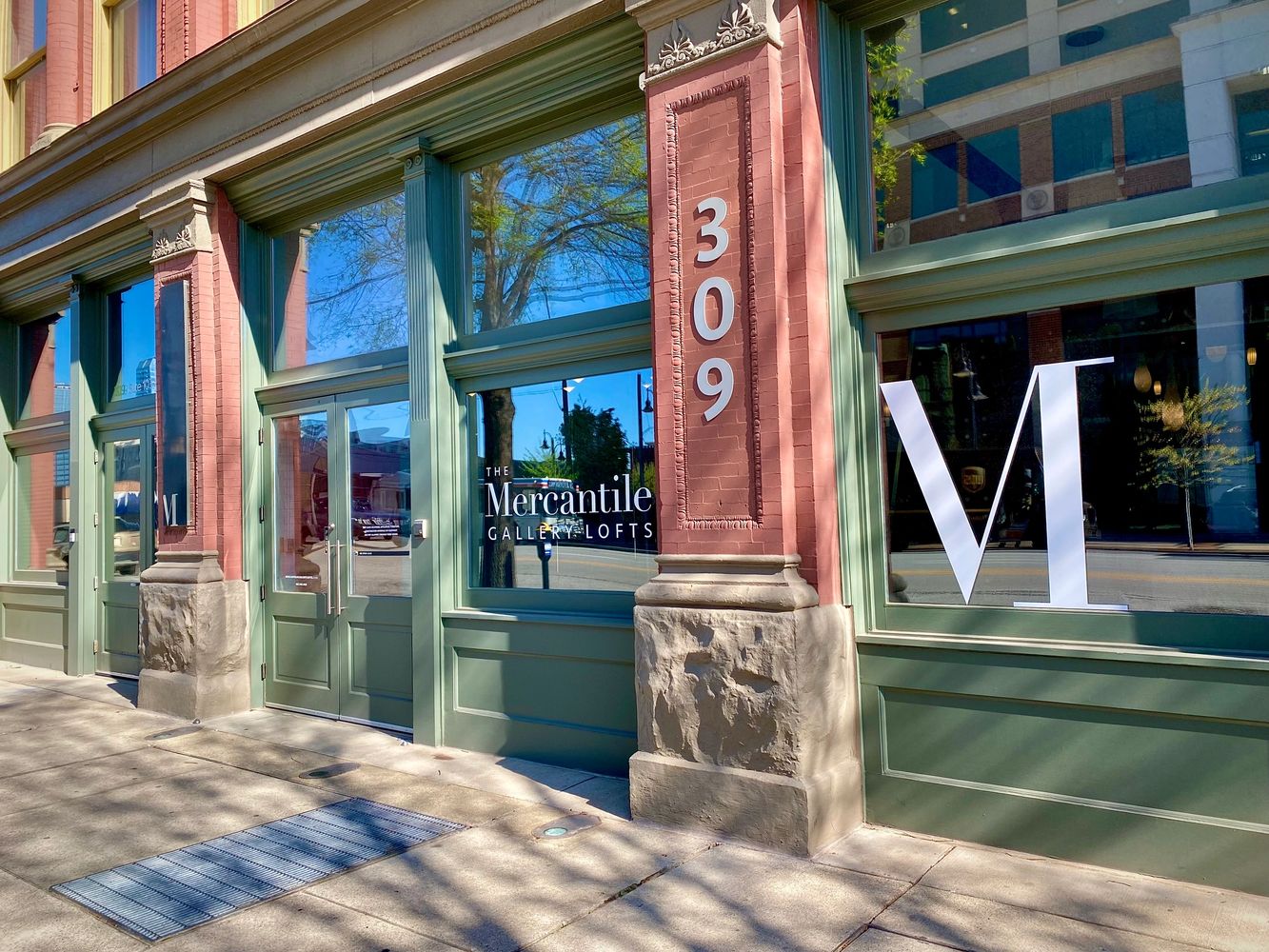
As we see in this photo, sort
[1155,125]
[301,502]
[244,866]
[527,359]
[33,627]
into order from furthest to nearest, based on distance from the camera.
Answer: [33,627] → [301,502] → [527,359] → [244,866] → [1155,125]

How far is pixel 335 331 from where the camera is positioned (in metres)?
7.64

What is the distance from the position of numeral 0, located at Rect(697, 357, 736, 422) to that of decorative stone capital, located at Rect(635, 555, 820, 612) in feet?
2.54

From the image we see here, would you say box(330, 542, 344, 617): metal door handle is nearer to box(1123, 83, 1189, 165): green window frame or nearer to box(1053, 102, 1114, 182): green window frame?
box(1053, 102, 1114, 182): green window frame

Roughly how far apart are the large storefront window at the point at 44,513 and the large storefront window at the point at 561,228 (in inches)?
252

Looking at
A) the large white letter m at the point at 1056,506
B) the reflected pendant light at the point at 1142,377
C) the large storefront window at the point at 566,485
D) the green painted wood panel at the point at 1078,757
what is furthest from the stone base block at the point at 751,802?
the reflected pendant light at the point at 1142,377

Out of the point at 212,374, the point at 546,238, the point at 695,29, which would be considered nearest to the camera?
the point at 695,29

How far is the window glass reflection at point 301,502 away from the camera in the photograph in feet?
24.7

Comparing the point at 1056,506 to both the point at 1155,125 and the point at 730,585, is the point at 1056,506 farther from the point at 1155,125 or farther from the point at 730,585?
the point at 1155,125

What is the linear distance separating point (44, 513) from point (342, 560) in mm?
5589

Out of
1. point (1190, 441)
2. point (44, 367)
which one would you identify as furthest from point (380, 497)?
point (44, 367)

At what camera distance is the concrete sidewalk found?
3.47 meters

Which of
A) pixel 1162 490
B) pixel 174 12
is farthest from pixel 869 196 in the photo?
pixel 174 12

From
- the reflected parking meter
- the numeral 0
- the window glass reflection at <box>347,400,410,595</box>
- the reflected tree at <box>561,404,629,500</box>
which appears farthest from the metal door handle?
the numeral 0

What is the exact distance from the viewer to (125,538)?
30.9 ft
